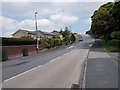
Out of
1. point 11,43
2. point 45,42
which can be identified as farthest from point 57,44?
point 11,43

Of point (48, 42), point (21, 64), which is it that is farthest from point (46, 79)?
point (48, 42)

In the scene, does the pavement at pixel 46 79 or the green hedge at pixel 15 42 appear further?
the green hedge at pixel 15 42

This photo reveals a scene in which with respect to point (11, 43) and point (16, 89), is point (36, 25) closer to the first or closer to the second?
point (11, 43)

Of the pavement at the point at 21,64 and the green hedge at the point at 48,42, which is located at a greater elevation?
the green hedge at the point at 48,42

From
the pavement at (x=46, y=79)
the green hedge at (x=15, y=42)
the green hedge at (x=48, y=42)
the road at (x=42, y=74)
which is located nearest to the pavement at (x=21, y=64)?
the road at (x=42, y=74)

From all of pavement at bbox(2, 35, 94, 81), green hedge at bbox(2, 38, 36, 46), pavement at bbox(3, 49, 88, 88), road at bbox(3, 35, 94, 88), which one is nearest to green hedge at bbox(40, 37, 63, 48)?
green hedge at bbox(2, 38, 36, 46)

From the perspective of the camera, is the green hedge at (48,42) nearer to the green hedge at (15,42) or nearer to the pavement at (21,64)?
the green hedge at (15,42)

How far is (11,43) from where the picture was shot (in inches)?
1403

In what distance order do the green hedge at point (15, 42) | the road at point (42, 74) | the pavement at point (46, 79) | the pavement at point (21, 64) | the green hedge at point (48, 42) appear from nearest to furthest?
the pavement at point (46, 79) < the road at point (42, 74) < the pavement at point (21, 64) < the green hedge at point (15, 42) < the green hedge at point (48, 42)

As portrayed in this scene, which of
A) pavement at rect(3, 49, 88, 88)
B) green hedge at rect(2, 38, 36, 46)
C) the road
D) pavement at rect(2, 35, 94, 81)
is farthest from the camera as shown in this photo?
green hedge at rect(2, 38, 36, 46)

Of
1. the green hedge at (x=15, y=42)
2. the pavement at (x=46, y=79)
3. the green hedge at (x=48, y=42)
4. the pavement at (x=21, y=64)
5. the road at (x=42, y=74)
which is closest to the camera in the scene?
the pavement at (x=46, y=79)

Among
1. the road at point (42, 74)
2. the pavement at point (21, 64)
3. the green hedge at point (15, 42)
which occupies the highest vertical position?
the green hedge at point (15, 42)

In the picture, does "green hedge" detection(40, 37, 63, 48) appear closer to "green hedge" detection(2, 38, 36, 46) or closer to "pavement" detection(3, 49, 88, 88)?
"green hedge" detection(2, 38, 36, 46)

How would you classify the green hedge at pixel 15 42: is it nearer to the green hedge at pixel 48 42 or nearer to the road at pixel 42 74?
the green hedge at pixel 48 42
